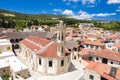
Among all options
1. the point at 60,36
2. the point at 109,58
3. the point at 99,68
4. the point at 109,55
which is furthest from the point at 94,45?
the point at 99,68

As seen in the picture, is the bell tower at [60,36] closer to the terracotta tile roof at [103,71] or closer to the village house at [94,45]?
the terracotta tile roof at [103,71]

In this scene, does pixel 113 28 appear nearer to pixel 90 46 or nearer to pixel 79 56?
pixel 90 46

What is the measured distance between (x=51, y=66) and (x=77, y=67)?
33.4ft

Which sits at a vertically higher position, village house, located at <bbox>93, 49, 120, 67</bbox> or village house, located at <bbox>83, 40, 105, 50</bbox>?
village house, located at <bbox>83, 40, 105, 50</bbox>

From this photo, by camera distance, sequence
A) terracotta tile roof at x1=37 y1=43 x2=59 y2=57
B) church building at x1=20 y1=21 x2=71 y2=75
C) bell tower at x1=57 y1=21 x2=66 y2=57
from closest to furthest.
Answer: bell tower at x1=57 y1=21 x2=66 y2=57
church building at x1=20 y1=21 x2=71 y2=75
terracotta tile roof at x1=37 y1=43 x2=59 y2=57

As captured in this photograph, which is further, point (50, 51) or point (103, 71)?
point (50, 51)

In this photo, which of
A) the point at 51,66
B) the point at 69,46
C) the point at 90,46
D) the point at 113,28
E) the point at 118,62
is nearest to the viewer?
the point at 51,66

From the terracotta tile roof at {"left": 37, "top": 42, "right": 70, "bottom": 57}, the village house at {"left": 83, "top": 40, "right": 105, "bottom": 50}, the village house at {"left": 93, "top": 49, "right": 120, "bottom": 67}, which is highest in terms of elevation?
the terracotta tile roof at {"left": 37, "top": 42, "right": 70, "bottom": 57}

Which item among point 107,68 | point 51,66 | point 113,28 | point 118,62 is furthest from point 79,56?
point 113,28

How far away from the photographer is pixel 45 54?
125 ft

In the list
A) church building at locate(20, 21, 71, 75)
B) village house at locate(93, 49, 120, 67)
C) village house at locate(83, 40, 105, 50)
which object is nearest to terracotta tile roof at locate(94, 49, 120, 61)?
village house at locate(93, 49, 120, 67)

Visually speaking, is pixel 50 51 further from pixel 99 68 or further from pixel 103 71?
pixel 103 71

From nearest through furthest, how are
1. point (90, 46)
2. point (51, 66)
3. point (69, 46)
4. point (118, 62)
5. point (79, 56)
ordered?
point (51, 66)
point (118, 62)
point (79, 56)
point (69, 46)
point (90, 46)

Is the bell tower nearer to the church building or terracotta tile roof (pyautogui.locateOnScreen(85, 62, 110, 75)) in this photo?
the church building
